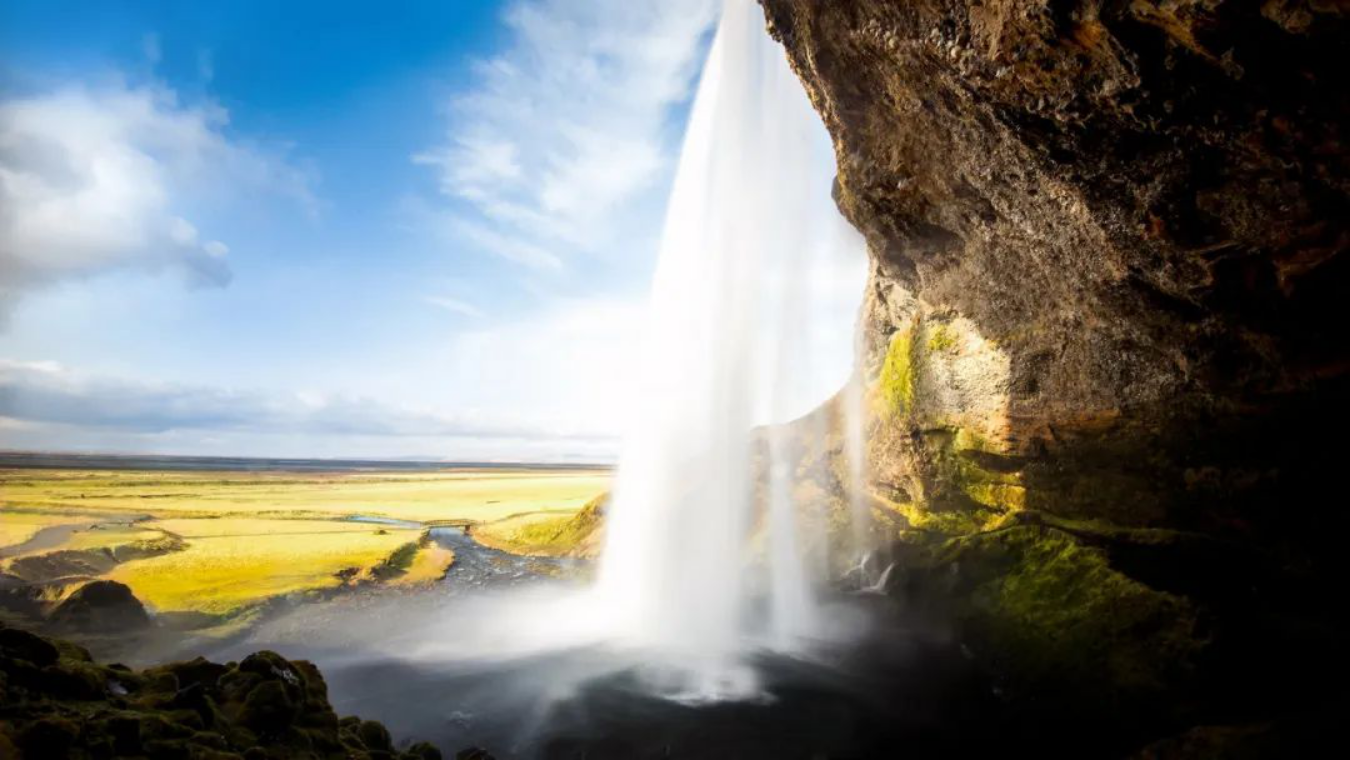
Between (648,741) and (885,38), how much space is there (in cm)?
Answer: 1686

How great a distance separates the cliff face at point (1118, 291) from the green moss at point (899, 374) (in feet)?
7.26

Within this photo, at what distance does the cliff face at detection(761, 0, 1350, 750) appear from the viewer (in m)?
9.98

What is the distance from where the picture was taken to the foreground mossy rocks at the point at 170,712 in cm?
748

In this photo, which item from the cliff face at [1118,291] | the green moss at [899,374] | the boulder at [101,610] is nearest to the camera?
the cliff face at [1118,291]

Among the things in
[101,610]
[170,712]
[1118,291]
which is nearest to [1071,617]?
[1118,291]

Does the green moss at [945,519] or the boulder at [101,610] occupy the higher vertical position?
the green moss at [945,519]

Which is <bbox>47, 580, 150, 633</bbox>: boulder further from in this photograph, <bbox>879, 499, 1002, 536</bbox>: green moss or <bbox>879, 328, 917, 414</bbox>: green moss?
<bbox>879, 328, 917, 414</bbox>: green moss

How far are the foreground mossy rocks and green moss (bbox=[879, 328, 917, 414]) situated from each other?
21.2 m

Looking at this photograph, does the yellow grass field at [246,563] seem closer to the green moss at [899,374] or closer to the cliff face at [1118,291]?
the green moss at [899,374]

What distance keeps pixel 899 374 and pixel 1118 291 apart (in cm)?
1091

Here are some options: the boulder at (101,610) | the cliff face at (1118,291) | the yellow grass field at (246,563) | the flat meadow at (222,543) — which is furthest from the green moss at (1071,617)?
the boulder at (101,610)

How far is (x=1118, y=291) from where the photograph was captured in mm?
15445

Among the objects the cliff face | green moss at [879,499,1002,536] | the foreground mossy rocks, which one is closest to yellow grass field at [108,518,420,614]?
the foreground mossy rocks

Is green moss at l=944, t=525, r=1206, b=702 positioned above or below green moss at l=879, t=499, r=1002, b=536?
below
